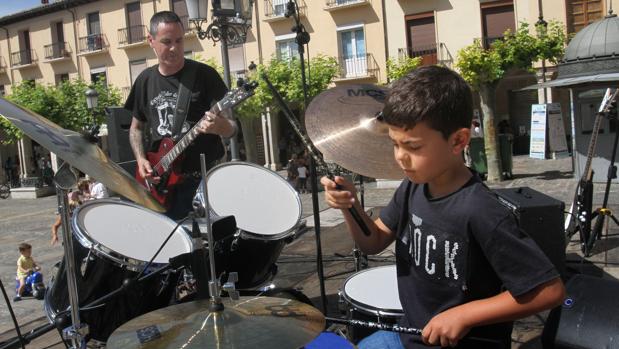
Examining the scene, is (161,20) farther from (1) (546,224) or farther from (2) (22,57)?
(2) (22,57)

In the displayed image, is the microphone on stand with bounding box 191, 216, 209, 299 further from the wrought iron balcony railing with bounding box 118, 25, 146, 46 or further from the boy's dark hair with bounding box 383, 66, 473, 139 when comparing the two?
the wrought iron balcony railing with bounding box 118, 25, 146, 46

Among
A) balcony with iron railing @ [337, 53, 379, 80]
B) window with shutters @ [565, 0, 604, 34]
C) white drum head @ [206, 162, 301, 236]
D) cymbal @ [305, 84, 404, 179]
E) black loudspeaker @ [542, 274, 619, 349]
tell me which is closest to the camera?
black loudspeaker @ [542, 274, 619, 349]

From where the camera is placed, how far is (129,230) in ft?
9.54

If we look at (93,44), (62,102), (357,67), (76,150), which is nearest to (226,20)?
(76,150)

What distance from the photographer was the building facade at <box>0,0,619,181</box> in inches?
800

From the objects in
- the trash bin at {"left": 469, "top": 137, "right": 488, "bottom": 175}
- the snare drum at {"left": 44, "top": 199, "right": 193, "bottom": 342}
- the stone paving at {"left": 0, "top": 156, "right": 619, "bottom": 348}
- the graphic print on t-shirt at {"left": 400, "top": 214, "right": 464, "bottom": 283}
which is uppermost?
the graphic print on t-shirt at {"left": 400, "top": 214, "right": 464, "bottom": 283}

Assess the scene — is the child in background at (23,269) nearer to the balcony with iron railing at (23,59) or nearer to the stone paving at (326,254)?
the stone paving at (326,254)

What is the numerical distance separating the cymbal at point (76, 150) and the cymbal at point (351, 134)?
2.72 feet

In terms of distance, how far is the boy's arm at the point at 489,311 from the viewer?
4.99 feet

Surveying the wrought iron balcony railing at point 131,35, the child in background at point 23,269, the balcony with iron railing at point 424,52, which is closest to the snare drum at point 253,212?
the child in background at point 23,269

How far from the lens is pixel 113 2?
28062 millimetres

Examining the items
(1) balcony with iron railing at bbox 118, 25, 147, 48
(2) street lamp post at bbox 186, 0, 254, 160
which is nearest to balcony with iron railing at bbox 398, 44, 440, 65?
(1) balcony with iron railing at bbox 118, 25, 147, 48

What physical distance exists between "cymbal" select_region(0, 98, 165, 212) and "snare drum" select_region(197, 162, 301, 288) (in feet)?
2.57

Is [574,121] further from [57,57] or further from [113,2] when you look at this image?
[57,57]
